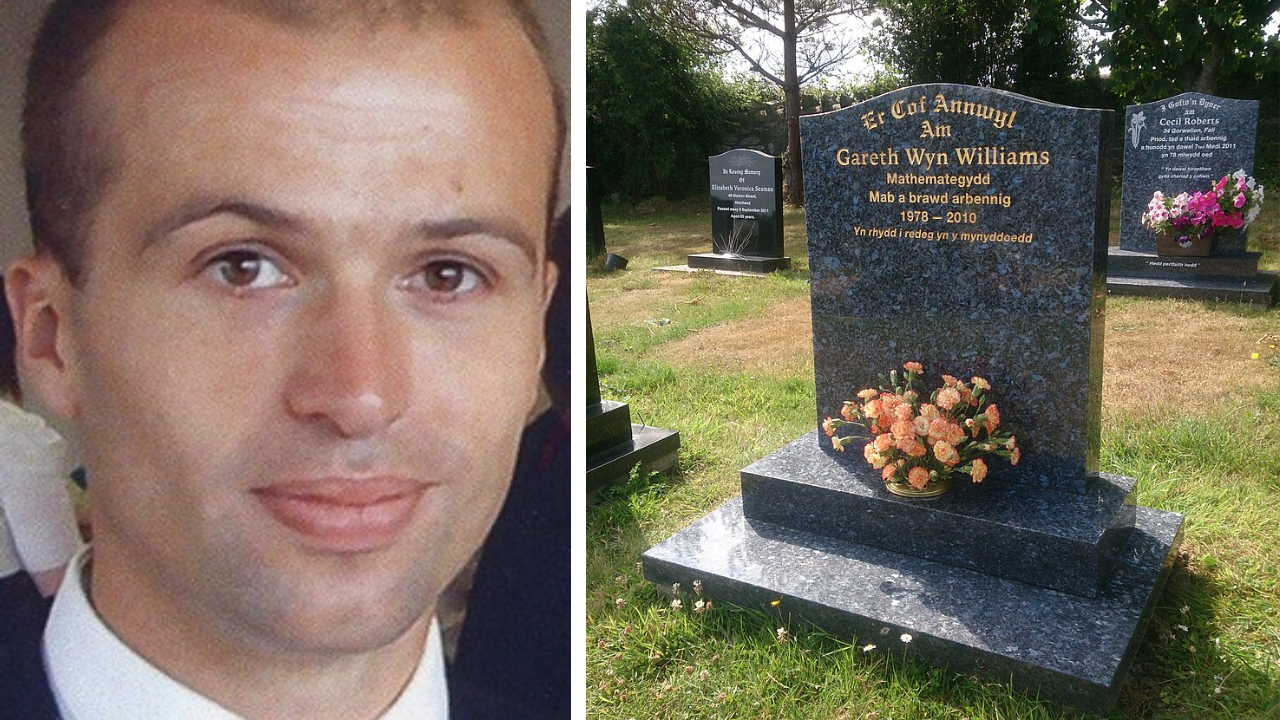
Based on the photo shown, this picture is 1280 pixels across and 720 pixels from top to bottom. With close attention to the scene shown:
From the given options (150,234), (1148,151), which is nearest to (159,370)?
(150,234)

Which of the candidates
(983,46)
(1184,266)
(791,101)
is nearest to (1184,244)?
(1184,266)

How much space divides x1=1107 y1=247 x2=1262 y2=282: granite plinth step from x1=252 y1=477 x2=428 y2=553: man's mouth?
701 cm

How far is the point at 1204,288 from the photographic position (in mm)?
6941

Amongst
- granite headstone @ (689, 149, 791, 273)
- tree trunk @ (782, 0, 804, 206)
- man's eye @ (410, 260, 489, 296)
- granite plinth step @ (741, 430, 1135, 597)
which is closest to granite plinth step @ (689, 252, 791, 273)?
granite headstone @ (689, 149, 791, 273)

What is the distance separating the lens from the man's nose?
3.24 feet

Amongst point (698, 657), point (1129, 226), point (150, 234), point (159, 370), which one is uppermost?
point (150, 234)

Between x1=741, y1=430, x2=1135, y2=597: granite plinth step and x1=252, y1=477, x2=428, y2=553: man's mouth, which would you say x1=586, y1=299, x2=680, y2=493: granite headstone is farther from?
x1=252, y1=477, x2=428, y2=553: man's mouth

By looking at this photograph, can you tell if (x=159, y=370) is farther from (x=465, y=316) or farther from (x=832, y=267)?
(x=832, y=267)

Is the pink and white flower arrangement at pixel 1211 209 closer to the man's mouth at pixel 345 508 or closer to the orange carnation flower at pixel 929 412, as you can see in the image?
the orange carnation flower at pixel 929 412

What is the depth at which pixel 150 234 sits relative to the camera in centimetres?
93

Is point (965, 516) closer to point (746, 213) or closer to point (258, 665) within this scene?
point (258, 665)

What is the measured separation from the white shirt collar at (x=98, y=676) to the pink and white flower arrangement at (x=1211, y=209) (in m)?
7.63

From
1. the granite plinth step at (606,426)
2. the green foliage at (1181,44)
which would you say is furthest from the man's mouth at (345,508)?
the green foliage at (1181,44)

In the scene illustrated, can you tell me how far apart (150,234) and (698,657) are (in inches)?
89.3
